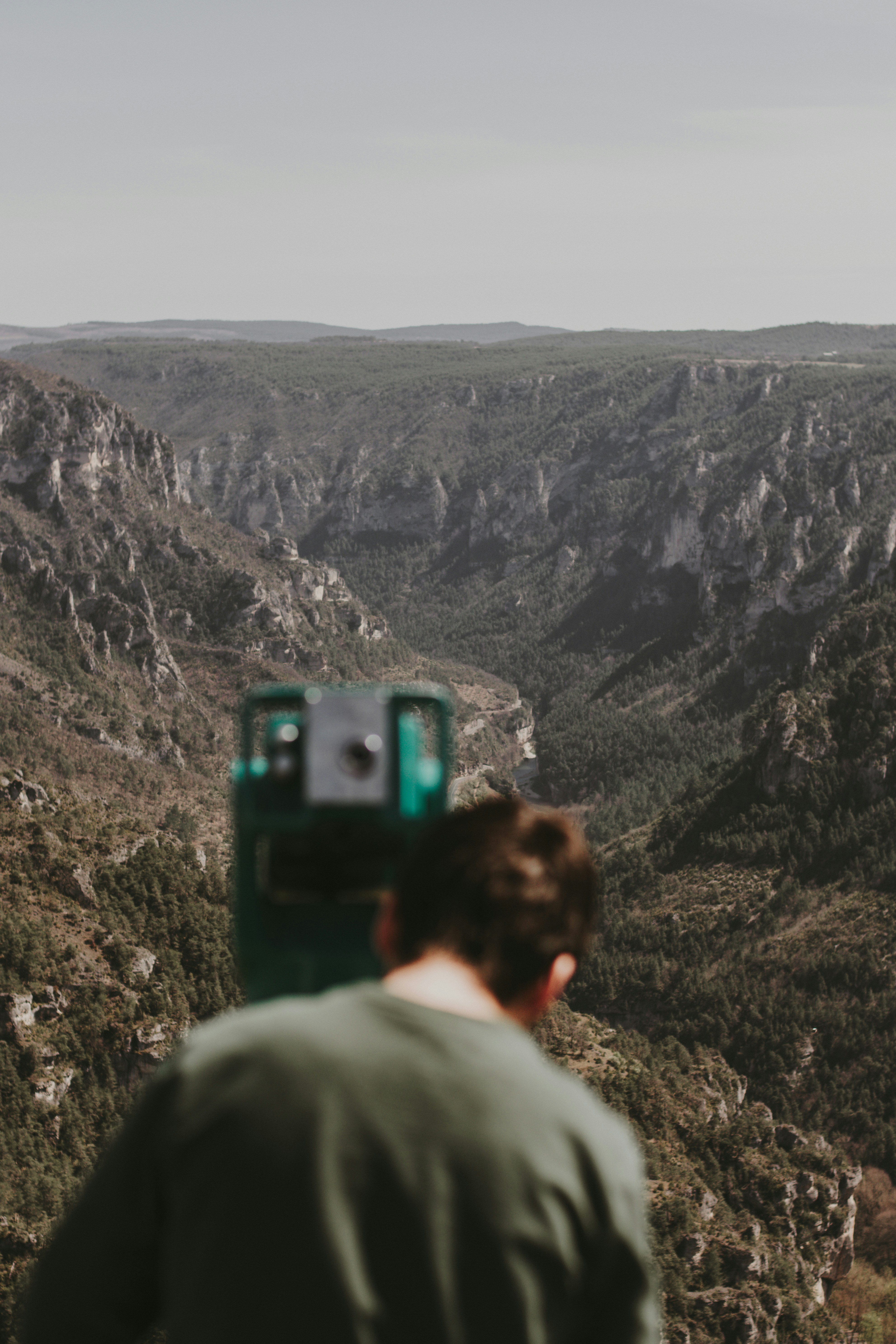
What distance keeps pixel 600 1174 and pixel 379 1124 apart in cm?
94

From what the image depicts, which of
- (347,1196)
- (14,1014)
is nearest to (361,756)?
(347,1196)

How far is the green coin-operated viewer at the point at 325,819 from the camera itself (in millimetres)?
6809

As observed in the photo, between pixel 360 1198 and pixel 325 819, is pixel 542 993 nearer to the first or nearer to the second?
pixel 360 1198

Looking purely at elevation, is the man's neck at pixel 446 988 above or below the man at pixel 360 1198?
above

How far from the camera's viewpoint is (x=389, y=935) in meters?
5.80

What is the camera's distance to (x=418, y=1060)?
16.6 feet

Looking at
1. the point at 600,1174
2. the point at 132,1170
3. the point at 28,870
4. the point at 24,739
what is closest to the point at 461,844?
the point at 600,1174

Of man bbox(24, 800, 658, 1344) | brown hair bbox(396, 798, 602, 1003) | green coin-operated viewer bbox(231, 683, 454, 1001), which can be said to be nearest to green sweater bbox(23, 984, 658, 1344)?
man bbox(24, 800, 658, 1344)

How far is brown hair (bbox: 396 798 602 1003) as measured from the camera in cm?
565

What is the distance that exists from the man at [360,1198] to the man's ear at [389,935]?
0.31m

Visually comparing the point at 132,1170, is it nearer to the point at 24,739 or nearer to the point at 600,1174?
the point at 600,1174

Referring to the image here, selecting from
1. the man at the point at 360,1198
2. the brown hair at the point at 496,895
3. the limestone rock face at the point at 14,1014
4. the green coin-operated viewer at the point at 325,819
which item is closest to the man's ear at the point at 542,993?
the brown hair at the point at 496,895

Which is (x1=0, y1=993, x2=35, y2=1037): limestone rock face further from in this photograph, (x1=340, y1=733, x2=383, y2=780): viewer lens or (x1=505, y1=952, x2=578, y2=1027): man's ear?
(x1=505, y1=952, x2=578, y2=1027): man's ear

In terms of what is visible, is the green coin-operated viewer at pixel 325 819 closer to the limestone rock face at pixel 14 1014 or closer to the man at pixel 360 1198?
the man at pixel 360 1198
